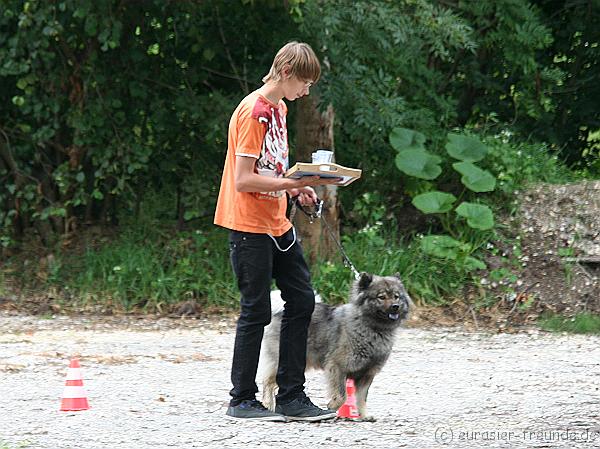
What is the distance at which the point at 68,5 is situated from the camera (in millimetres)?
10766

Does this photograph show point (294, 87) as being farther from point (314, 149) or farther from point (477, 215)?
point (477, 215)

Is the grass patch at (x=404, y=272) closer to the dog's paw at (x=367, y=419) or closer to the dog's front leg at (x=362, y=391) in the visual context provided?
the dog's front leg at (x=362, y=391)

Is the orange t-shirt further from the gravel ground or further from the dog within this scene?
the gravel ground

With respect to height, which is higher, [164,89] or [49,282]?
[164,89]

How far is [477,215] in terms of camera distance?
452 inches

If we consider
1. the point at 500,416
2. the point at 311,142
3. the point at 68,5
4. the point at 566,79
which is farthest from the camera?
the point at 566,79

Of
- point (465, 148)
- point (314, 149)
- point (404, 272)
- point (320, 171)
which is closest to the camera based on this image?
point (320, 171)

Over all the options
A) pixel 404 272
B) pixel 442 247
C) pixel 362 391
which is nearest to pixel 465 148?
pixel 442 247

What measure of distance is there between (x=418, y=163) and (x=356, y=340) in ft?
18.6

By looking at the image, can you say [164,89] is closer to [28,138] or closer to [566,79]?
[28,138]

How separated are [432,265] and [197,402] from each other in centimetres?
500

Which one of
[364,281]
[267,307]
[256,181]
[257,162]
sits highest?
[257,162]

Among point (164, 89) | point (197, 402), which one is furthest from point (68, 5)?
point (197, 402)

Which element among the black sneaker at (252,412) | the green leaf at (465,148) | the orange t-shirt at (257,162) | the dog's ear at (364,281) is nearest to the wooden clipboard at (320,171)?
the orange t-shirt at (257,162)
